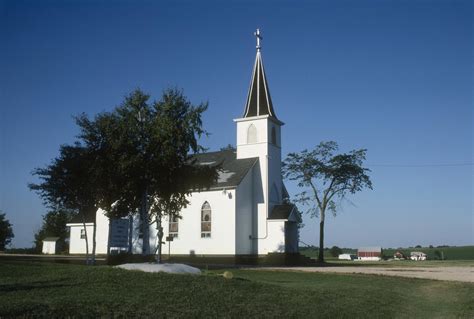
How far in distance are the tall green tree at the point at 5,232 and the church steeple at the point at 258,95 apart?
129 feet

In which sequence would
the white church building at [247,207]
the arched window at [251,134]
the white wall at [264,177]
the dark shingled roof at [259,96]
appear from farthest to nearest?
the dark shingled roof at [259,96] < the arched window at [251,134] < the white wall at [264,177] < the white church building at [247,207]

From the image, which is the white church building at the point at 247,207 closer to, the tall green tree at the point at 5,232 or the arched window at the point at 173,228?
the arched window at the point at 173,228

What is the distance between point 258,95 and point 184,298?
111 ft

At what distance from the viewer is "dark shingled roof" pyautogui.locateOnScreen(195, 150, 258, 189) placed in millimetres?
40906

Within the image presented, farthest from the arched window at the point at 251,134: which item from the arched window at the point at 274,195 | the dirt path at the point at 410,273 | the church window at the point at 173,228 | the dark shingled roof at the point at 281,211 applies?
the dirt path at the point at 410,273

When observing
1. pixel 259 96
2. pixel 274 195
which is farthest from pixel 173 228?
pixel 259 96

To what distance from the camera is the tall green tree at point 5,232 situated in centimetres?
6512

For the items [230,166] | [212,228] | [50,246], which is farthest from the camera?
[50,246]

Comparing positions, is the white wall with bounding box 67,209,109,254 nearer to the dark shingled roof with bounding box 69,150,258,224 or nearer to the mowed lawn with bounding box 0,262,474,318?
→ the dark shingled roof with bounding box 69,150,258,224

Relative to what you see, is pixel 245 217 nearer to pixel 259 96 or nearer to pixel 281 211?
pixel 281 211

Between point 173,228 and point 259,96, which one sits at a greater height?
point 259,96

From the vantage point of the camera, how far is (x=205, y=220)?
1654 inches

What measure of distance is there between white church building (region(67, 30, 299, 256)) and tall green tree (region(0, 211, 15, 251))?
92.9ft

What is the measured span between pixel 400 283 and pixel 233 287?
10845 mm
